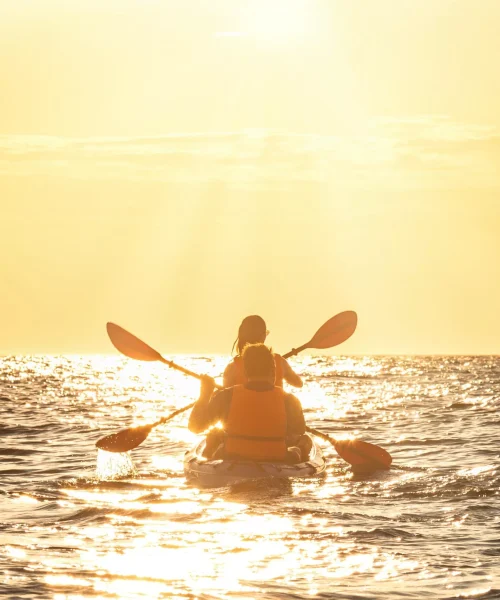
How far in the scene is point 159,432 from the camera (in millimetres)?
18344

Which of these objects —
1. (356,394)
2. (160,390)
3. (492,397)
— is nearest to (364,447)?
(492,397)

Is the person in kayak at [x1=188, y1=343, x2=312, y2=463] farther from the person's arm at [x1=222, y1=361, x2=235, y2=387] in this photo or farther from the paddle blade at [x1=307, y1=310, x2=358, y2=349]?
the paddle blade at [x1=307, y1=310, x2=358, y2=349]

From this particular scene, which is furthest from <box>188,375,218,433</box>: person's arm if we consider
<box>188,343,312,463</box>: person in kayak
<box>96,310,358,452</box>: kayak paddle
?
<box>96,310,358,452</box>: kayak paddle

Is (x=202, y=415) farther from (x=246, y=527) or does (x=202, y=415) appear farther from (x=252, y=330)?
(x=246, y=527)

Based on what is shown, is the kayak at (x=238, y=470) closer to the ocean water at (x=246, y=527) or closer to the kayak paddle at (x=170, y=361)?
the ocean water at (x=246, y=527)

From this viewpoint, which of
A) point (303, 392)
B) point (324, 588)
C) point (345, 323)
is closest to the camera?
point (324, 588)

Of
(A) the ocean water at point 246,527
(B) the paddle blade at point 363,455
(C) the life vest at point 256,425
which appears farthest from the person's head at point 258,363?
(B) the paddle blade at point 363,455

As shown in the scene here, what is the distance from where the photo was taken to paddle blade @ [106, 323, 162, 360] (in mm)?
13344

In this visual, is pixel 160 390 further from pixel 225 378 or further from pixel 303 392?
pixel 225 378

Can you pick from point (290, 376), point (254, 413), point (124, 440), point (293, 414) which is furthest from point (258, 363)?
point (124, 440)

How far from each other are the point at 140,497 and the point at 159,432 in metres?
8.09

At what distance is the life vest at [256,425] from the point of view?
10.4 meters

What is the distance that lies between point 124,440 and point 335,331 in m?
3.16

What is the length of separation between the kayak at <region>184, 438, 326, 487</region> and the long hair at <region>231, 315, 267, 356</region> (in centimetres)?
122
